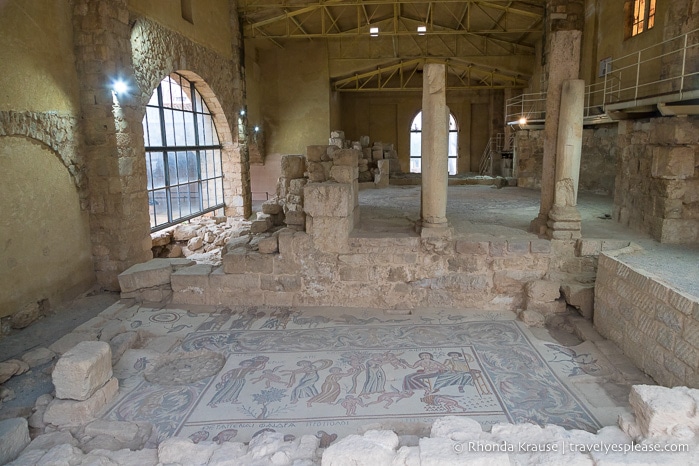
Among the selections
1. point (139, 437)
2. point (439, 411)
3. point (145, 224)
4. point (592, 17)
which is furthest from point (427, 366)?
point (592, 17)

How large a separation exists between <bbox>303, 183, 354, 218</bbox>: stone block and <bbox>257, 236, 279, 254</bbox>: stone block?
73 centimetres

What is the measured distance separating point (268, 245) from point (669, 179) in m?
6.36

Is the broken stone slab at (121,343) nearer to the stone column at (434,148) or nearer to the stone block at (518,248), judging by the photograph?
the stone column at (434,148)

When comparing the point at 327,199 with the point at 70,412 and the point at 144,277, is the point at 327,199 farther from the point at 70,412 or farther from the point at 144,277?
the point at 70,412

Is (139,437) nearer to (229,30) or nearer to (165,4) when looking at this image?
(165,4)

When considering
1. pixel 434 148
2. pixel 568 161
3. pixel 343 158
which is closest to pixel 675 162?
pixel 568 161

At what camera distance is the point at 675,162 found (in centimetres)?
737

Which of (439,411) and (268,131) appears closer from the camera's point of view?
(439,411)

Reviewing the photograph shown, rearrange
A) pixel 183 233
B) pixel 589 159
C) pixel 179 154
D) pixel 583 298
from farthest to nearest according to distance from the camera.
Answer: pixel 589 159, pixel 179 154, pixel 183 233, pixel 583 298

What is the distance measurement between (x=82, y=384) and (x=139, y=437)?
77cm

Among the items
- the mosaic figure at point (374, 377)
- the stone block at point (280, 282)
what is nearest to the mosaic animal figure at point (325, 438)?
the mosaic figure at point (374, 377)

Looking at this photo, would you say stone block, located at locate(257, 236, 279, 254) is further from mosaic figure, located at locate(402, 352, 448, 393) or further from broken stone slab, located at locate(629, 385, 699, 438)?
broken stone slab, located at locate(629, 385, 699, 438)

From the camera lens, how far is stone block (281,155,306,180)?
341 inches

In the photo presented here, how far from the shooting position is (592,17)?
1431 cm
